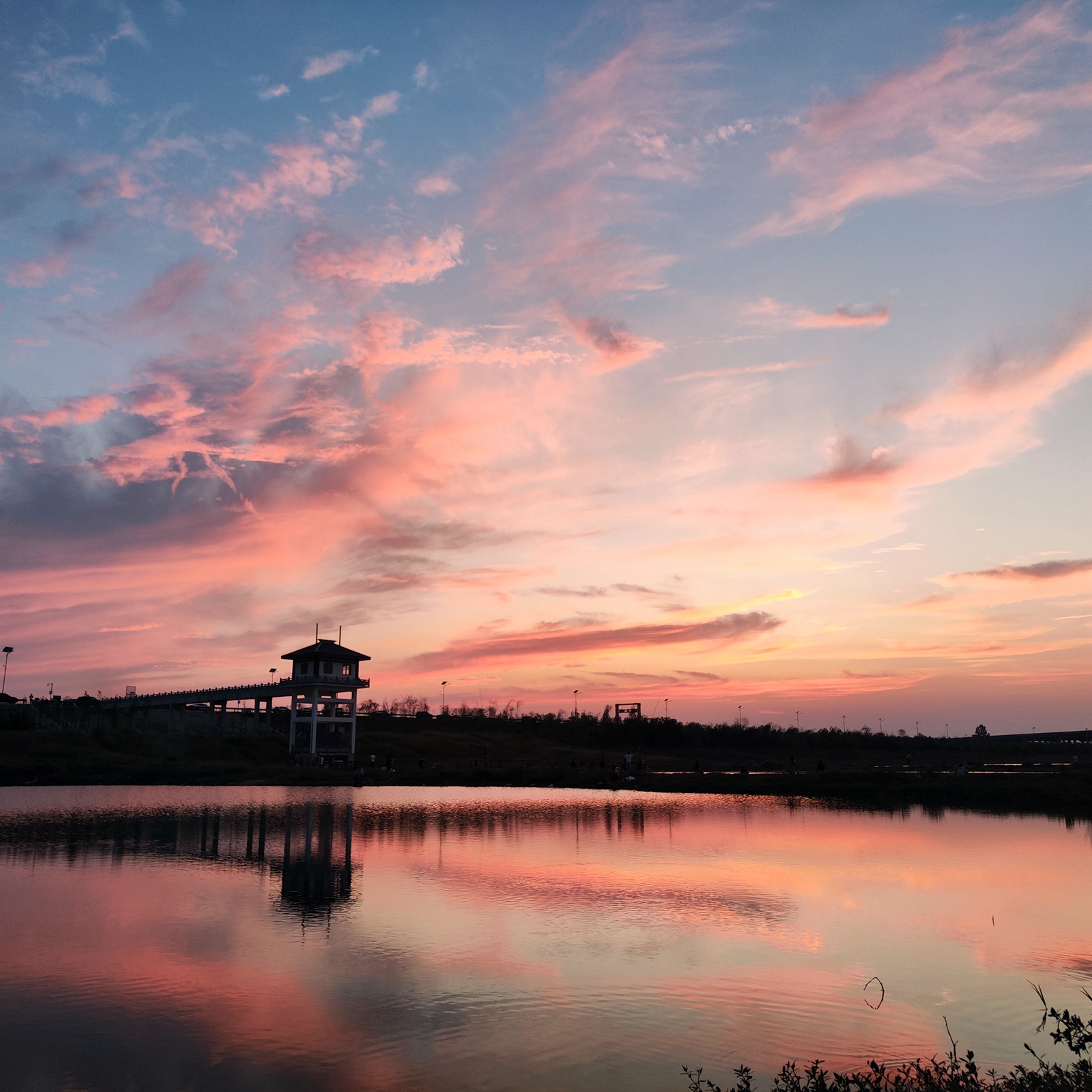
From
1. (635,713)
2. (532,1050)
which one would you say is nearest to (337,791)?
(532,1050)

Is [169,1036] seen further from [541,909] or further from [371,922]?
[541,909]

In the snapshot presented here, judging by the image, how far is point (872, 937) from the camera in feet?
74.6

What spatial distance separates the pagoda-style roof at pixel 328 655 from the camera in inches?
3836

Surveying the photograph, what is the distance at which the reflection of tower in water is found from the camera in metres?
25.9

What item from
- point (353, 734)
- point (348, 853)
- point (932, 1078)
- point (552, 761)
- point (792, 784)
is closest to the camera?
point (932, 1078)

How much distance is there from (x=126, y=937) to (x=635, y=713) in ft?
503

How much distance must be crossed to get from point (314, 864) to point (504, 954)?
13632 mm

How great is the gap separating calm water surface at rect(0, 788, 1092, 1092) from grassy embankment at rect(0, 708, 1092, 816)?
2383cm

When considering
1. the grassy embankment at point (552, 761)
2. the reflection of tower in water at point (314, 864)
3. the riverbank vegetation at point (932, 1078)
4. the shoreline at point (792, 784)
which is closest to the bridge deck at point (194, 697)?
the grassy embankment at point (552, 761)

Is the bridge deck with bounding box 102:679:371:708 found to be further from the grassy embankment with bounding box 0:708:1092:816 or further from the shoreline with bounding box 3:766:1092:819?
the shoreline with bounding box 3:766:1092:819

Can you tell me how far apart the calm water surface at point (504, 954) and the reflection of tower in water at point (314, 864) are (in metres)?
0.18

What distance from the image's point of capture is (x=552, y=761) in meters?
119

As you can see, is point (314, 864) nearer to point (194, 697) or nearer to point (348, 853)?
point (348, 853)

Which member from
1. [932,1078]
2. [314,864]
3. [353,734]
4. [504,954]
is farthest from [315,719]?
[932,1078]
